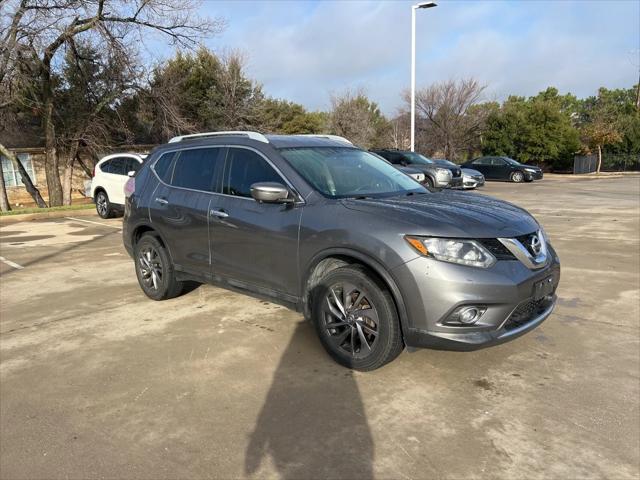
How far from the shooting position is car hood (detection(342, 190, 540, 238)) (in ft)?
10.9

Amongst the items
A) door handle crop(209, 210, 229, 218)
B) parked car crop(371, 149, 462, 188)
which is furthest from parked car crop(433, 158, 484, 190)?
door handle crop(209, 210, 229, 218)

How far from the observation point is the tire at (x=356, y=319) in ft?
11.3

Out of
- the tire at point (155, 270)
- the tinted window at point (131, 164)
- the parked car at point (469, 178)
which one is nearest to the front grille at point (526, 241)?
the tire at point (155, 270)

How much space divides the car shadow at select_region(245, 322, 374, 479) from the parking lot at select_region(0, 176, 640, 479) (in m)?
0.01

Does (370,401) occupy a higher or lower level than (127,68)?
lower

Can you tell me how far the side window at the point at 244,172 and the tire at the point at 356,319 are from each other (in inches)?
43.1

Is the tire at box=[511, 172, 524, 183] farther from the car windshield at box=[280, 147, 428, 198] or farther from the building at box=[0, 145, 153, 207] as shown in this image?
the car windshield at box=[280, 147, 428, 198]

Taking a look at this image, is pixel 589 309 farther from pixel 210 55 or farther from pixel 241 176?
pixel 210 55

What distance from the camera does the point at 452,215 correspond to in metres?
3.53

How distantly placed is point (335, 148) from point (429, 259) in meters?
1.98

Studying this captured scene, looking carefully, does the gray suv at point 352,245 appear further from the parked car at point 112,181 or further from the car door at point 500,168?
the car door at point 500,168

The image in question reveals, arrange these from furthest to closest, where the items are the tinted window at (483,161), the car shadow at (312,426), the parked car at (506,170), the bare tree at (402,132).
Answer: the bare tree at (402,132) < the tinted window at (483,161) < the parked car at (506,170) < the car shadow at (312,426)

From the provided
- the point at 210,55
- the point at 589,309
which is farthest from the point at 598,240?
the point at 210,55

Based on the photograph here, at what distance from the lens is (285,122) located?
38.0 m
